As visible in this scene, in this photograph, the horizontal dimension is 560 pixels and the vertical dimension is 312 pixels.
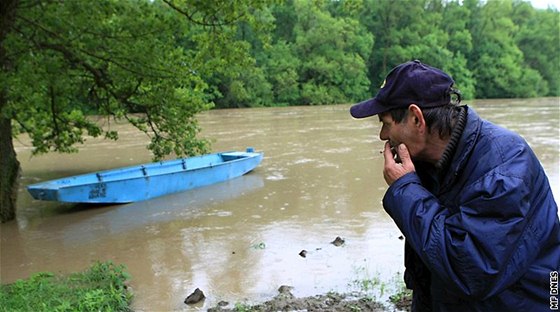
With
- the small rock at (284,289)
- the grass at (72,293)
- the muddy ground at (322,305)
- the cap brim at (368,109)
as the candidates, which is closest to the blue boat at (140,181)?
the grass at (72,293)

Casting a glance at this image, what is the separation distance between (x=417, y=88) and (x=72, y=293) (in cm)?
485

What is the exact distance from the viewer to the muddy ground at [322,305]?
16.1 ft

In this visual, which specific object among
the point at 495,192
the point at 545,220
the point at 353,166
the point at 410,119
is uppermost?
the point at 410,119

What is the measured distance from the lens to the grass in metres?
4.90

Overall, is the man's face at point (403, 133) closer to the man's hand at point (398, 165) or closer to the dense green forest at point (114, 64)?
the man's hand at point (398, 165)

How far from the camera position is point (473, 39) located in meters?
64.0

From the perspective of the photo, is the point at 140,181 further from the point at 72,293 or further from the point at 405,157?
the point at 405,157

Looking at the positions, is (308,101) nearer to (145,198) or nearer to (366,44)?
(366,44)

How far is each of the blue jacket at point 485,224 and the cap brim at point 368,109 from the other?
0.26 m

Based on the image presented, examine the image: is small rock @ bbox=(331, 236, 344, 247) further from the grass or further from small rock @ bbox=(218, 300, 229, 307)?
the grass

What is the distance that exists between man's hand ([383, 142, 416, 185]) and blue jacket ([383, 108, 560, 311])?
0.09 ft

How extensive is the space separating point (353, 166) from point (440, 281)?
1351cm

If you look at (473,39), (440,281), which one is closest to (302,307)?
(440,281)

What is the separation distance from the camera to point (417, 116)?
1.67 meters
